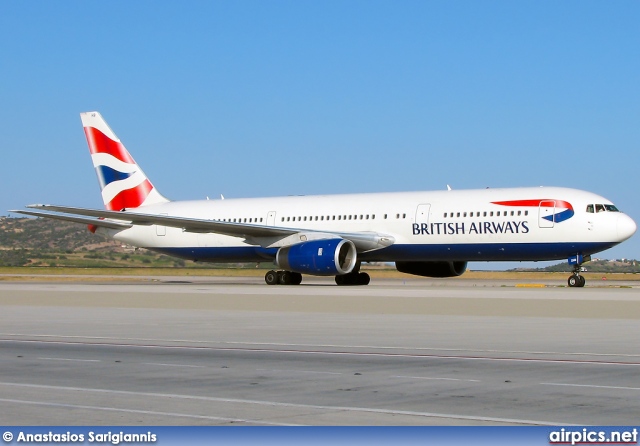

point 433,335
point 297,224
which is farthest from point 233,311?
point 297,224

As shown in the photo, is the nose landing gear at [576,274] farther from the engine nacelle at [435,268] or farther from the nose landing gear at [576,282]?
the engine nacelle at [435,268]

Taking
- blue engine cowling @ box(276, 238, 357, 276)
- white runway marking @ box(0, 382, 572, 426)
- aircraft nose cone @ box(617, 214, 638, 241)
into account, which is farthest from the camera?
blue engine cowling @ box(276, 238, 357, 276)

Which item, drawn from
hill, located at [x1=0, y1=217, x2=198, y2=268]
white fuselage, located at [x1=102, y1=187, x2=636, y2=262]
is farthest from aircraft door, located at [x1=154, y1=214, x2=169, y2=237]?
hill, located at [x1=0, y1=217, x2=198, y2=268]

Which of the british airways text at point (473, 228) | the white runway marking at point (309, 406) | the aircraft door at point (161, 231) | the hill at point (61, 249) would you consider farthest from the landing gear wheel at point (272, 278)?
the white runway marking at point (309, 406)

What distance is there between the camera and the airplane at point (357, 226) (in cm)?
3944

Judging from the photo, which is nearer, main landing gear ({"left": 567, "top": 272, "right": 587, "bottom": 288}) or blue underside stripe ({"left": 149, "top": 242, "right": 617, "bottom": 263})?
main landing gear ({"left": 567, "top": 272, "right": 587, "bottom": 288})

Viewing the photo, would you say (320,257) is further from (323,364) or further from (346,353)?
(323,364)

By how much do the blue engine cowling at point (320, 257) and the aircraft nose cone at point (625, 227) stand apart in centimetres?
1035

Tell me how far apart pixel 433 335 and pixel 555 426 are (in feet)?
31.8

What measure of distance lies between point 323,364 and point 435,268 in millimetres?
31998

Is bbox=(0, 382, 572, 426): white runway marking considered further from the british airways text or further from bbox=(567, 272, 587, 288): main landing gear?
bbox=(567, 272, 587, 288): main landing gear

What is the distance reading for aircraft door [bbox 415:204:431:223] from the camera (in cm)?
4175

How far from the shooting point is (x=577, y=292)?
34375 mm

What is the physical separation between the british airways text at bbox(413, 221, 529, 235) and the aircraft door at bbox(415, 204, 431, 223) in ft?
0.56
